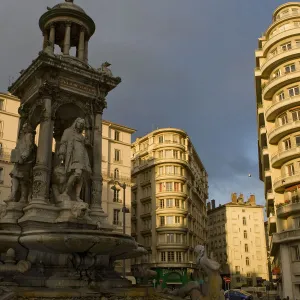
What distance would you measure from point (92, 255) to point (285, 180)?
33692 mm

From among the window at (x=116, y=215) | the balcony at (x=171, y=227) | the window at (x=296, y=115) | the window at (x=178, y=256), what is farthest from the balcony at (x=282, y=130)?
Answer: the window at (x=178, y=256)

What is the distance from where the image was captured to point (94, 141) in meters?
15.6

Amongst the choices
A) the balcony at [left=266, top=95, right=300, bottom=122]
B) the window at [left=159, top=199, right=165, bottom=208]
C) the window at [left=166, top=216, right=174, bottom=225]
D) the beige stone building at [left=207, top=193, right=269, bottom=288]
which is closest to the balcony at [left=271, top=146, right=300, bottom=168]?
the balcony at [left=266, top=95, right=300, bottom=122]

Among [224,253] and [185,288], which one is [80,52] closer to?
[185,288]

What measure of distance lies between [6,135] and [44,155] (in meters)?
37.3

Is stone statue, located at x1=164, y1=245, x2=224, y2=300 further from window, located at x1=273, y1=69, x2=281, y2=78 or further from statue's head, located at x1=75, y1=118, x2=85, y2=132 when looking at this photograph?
window, located at x1=273, y1=69, x2=281, y2=78

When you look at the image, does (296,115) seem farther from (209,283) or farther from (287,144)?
(209,283)

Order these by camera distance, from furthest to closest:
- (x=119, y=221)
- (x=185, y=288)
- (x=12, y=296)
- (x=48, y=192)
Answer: (x=119, y=221)
(x=48, y=192)
(x=185, y=288)
(x=12, y=296)

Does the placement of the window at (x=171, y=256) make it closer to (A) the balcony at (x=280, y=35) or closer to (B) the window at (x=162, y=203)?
(B) the window at (x=162, y=203)

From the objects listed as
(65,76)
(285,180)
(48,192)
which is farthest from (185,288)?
(285,180)

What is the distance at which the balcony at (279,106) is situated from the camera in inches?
1654

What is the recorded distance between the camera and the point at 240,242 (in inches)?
4104

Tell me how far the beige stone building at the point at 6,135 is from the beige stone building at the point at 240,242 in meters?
69.8

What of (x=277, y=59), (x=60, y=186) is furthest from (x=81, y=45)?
(x=277, y=59)
